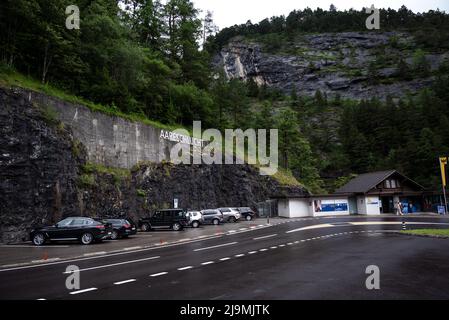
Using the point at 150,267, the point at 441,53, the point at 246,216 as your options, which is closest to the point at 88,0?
the point at 246,216

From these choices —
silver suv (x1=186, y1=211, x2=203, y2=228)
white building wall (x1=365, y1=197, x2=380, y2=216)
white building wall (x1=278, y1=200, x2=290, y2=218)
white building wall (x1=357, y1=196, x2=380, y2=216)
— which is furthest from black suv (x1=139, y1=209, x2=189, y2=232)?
white building wall (x1=365, y1=197, x2=380, y2=216)

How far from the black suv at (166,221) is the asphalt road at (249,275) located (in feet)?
47.3

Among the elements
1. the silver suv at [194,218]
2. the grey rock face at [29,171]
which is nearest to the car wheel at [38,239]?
the grey rock face at [29,171]

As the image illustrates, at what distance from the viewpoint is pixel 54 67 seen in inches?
1286

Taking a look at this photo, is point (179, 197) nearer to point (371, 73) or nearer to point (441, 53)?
point (371, 73)

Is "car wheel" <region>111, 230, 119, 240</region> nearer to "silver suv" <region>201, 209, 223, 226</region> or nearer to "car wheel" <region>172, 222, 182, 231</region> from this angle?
"car wheel" <region>172, 222, 182, 231</region>

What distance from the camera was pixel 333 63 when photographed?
158375 mm

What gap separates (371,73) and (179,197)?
128993 millimetres

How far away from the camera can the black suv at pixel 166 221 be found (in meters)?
30.3

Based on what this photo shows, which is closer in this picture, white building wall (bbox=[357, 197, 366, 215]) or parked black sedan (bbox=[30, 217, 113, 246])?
parked black sedan (bbox=[30, 217, 113, 246])

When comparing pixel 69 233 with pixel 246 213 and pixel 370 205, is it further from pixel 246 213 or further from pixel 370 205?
pixel 370 205

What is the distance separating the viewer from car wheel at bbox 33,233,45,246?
19.9 metres

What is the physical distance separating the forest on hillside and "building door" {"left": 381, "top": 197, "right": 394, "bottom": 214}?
15252 mm

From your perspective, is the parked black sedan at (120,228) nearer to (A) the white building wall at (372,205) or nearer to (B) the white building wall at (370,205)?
(B) the white building wall at (370,205)
